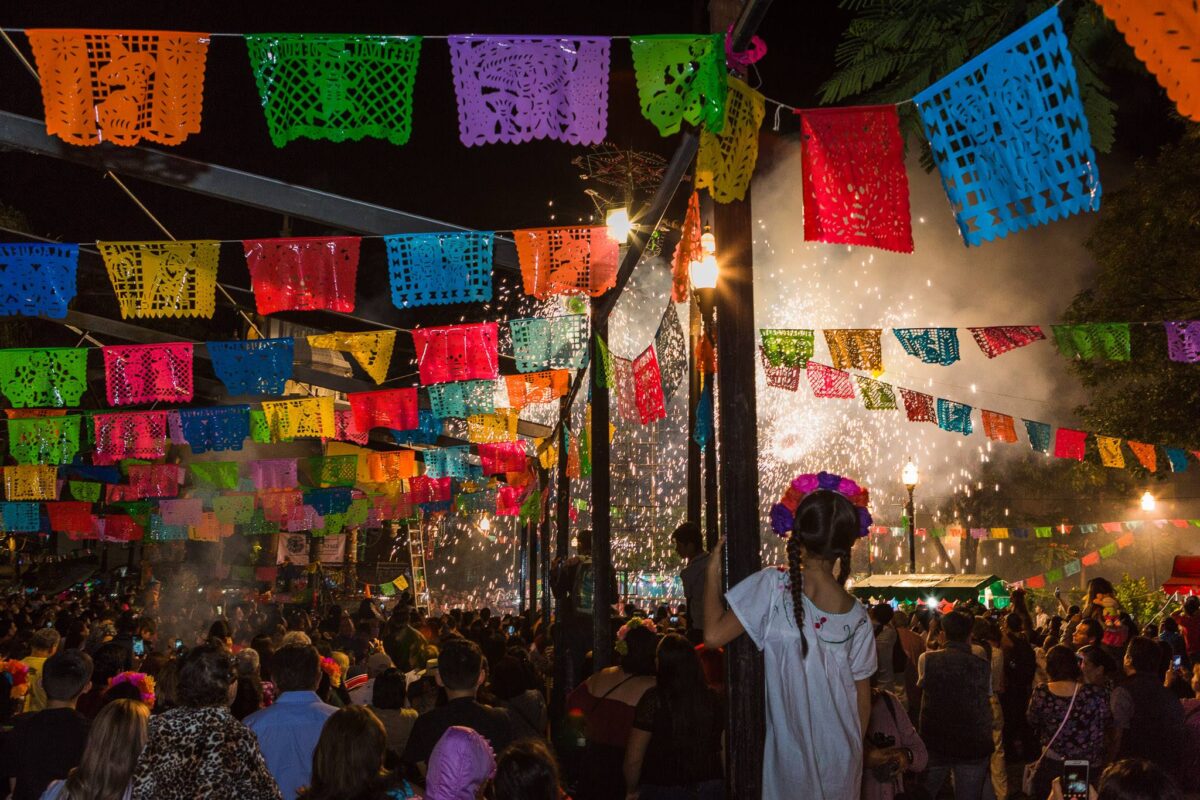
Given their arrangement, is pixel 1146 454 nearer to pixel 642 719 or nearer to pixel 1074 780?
pixel 1074 780

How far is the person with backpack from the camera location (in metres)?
9.99

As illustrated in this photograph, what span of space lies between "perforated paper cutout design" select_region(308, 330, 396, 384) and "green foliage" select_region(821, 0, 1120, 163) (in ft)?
29.0

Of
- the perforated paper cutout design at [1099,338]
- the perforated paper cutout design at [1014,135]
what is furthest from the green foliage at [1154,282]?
the perforated paper cutout design at [1014,135]

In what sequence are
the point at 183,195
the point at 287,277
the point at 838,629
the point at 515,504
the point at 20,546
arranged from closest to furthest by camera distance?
the point at 838,629, the point at 287,277, the point at 183,195, the point at 515,504, the point at 20,546

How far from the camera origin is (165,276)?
10.4 m

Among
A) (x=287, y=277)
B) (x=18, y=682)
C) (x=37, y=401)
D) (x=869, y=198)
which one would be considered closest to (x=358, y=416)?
(x=37, y=401)

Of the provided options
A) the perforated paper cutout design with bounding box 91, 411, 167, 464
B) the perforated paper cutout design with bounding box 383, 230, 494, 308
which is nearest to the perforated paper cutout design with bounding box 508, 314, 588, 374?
the perforated paper cutout design with bounding box 383, 230, 494, 308

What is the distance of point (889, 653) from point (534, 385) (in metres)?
7.42

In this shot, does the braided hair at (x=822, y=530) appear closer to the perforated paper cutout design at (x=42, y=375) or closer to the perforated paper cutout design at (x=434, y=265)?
the perforated paper cutout design at (x=434, y=265)

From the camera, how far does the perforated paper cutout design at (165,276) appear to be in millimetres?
10344

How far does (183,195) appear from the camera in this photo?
46.8 feet

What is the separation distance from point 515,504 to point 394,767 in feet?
73.9

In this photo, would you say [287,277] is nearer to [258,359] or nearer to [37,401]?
[258,359]

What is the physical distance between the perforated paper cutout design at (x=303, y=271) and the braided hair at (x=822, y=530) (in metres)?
7.62
